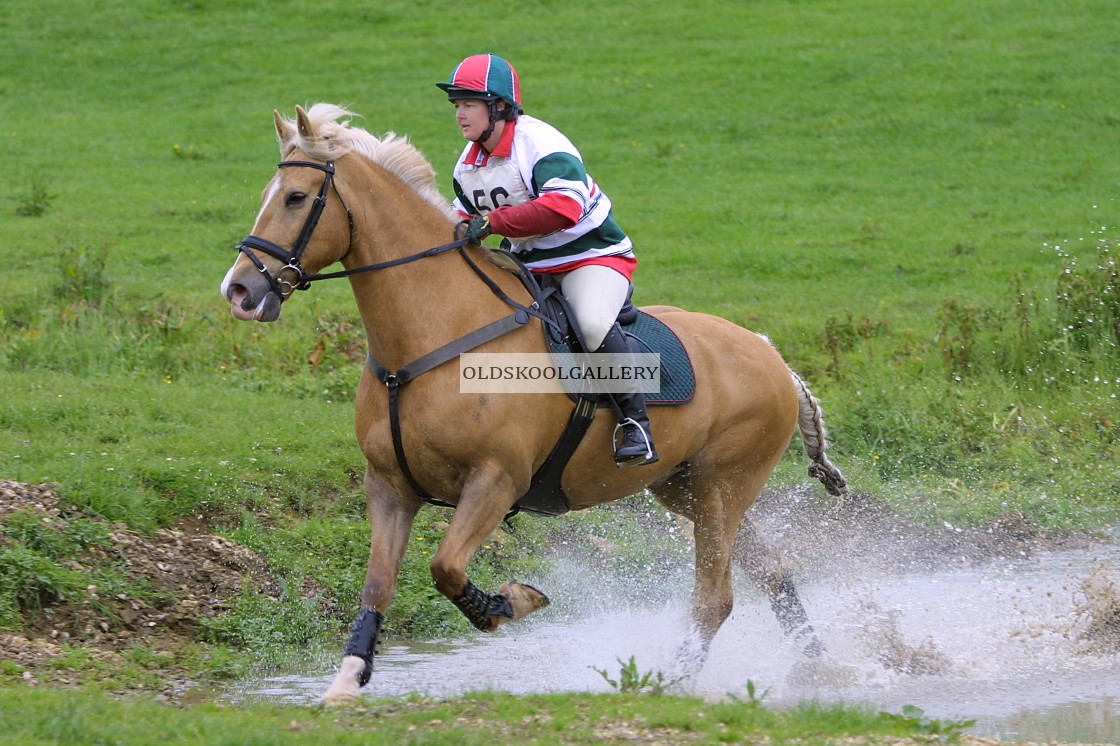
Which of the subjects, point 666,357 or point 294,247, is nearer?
point 294,247

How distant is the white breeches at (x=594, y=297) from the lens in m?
6.52

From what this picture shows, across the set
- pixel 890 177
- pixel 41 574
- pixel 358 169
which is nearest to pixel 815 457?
pixel 358 169

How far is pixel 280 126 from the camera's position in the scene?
595 centimetres

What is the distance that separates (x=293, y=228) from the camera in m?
5.75

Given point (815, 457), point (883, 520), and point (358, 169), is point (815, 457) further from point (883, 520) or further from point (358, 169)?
point (358, 169)

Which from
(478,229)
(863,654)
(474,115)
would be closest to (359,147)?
(474,115)

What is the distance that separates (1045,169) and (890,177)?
2.34m

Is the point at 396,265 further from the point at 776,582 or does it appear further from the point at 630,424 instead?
the point at 776,582

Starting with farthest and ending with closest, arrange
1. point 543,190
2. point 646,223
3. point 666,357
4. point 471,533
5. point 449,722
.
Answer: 1. point 646,223
2. point 666,357
3. point 543,190
4. point 471,533
5. point 449,722

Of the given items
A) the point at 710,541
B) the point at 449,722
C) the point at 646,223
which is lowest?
the point at 449,722

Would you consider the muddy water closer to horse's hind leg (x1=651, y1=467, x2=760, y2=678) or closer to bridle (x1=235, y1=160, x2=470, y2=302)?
horse's hind leg (x1=651, y1=467, x2=760, y2=678)

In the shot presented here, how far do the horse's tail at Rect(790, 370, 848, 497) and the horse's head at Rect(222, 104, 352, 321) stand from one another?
329 centimetres

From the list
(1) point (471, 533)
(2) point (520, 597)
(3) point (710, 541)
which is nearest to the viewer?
(1) point (471, 533)

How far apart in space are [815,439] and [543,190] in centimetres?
280
